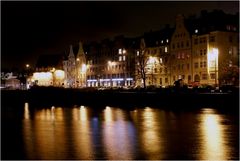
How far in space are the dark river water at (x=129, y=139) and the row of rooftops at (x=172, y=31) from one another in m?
58.9

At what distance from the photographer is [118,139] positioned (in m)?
30.0

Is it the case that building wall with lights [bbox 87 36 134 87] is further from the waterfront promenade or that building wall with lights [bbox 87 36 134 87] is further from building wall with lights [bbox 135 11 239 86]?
the waterfront promenade

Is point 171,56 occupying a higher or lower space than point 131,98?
higher

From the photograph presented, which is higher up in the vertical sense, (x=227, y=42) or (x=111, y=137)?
(x=227, y=42)

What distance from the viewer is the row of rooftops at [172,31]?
323 feet

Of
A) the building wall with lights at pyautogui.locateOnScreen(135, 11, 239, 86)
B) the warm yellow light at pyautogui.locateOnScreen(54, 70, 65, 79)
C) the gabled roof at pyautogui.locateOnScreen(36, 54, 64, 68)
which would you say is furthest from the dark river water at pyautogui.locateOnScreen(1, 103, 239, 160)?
the gabled roof at pyautogui.locateOnScreen(36, 54, 64, 68)

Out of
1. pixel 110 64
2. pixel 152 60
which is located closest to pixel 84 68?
pixel 110 64

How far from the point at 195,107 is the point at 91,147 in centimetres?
2967

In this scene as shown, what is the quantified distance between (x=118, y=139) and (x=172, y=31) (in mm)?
85904

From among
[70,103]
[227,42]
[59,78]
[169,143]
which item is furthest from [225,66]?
[59,78]

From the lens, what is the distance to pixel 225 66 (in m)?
90.4

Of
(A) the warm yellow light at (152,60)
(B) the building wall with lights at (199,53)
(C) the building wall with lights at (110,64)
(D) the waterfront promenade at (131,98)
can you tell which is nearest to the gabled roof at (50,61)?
(C) the building wall with lights at (110,64)

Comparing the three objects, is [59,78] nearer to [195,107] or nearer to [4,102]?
[4,102]

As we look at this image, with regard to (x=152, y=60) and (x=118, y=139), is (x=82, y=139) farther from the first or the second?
(x=152, y=60)
